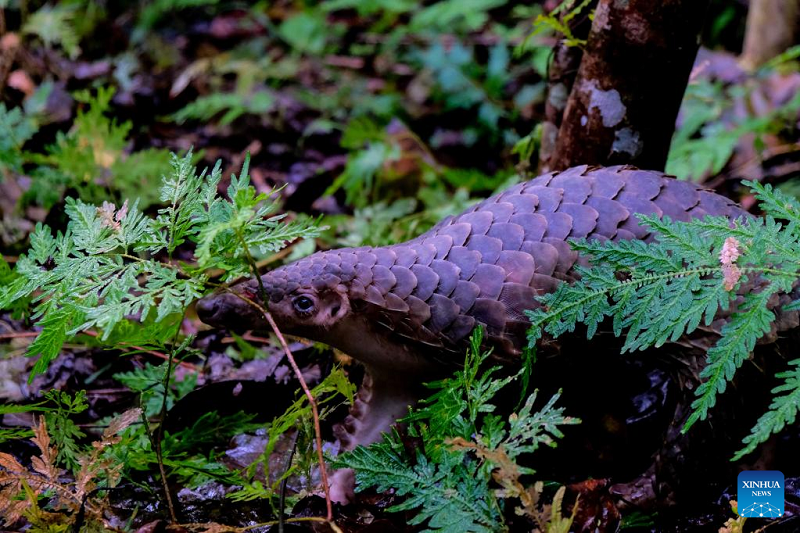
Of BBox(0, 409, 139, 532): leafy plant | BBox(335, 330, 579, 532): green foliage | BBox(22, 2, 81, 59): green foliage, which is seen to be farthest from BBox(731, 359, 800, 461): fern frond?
BBox(22, 2, 81, 59): green foliage

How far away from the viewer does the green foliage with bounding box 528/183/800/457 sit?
5.28 ft

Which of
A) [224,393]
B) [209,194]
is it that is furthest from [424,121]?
[209,194]

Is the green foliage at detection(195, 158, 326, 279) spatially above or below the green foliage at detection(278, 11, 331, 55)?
above

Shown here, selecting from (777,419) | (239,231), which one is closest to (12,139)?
(239,231)

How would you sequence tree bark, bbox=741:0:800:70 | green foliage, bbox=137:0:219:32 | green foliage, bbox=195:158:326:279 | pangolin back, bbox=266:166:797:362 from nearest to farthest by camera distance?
green foliage, bbox=195:158:326:279
pangolin back, bbox=266:166:797:362
tree bark, bbox=741:0:800:70
green foliage, bbox=137:0:219:32

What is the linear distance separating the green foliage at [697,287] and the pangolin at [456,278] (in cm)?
18

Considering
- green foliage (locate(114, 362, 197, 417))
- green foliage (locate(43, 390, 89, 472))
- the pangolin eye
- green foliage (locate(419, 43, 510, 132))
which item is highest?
the pangolin eye

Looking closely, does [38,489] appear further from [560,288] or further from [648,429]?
[648,429]

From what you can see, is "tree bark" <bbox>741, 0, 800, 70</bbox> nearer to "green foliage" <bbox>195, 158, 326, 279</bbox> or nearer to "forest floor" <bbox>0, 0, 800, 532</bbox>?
"forest floor" <bbox>0, 0, 800, 532</bbox>

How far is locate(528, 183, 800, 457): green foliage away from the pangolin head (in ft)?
1.94

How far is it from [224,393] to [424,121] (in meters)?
3.50

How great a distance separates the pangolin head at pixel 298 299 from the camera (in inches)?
83.0

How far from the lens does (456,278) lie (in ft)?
6.77

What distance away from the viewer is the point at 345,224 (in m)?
3.75
